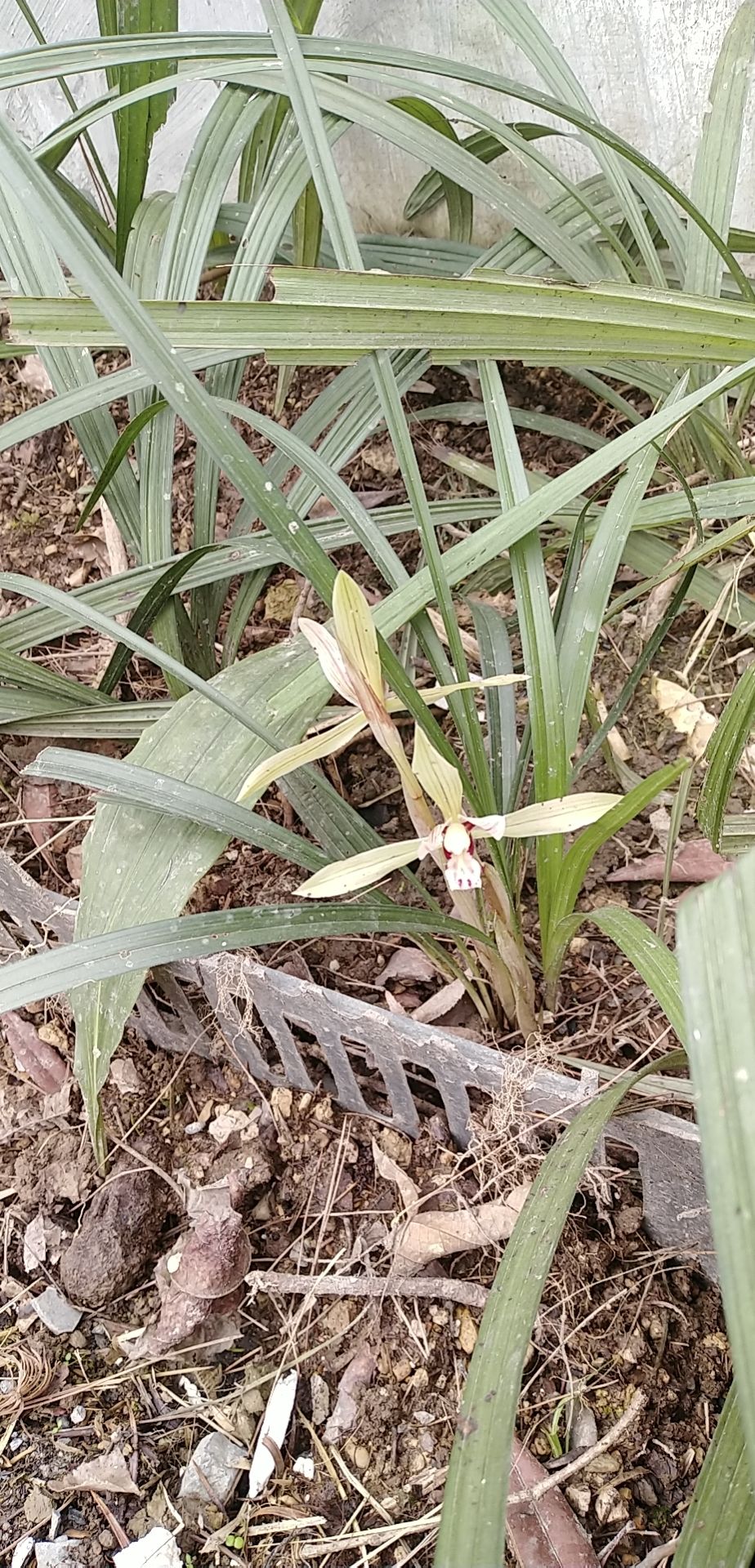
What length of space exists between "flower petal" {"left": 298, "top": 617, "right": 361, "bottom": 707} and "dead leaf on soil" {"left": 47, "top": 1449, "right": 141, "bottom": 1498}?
649 millimetres

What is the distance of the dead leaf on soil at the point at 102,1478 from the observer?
760 millimetres

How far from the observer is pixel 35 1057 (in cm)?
99

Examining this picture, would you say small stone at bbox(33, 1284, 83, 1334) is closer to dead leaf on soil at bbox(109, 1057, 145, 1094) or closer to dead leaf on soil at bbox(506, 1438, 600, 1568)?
dead leaf on soil at bbox(109, 1057, 145, 1094)

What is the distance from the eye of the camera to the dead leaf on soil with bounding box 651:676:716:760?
39.1 inches

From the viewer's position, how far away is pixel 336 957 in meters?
0.93

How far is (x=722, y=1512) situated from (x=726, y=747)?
1.43ft

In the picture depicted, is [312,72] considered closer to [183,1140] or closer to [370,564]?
[370,564]

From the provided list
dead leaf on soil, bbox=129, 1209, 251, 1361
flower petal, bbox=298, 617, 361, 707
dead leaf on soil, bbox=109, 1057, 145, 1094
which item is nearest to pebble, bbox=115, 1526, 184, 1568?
dead leaf on soil, bbox=129, 1209, 251, 1361

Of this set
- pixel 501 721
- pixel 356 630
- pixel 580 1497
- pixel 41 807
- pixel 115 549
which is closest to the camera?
pixel 356 630

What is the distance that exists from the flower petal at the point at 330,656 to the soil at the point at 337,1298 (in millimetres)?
402

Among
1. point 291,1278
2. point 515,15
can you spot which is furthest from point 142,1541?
point 515,15

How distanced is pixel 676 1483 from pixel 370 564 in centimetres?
91

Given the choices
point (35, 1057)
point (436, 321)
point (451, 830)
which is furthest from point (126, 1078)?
point (436, 321)

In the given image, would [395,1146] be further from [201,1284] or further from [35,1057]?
[35,1057]
